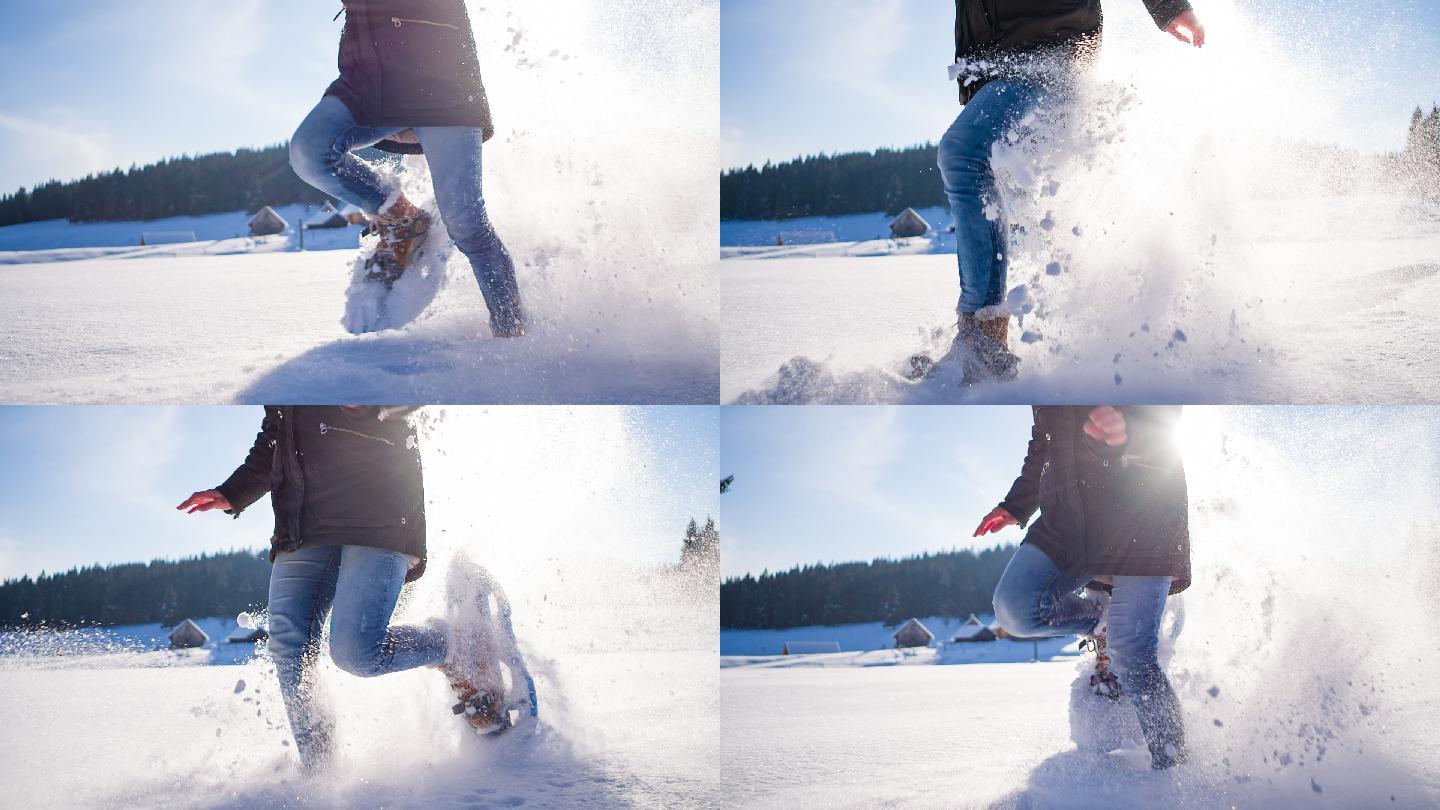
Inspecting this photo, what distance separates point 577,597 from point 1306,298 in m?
2.34

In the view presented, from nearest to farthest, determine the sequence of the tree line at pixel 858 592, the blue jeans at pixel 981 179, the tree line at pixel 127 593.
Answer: the blue jeans at pixel 981 179 → the tree line at pixel 127 593 → the tree line at pixel 858 592

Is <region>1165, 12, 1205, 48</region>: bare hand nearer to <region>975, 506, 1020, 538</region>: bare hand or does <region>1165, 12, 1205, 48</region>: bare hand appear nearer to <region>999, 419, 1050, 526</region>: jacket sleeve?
<region>999, 419, 1050, 526</region>: jacket sleeve

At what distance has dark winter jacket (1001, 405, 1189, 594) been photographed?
190cm

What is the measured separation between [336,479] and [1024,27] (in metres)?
1.71

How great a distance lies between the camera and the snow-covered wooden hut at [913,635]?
3.15 m

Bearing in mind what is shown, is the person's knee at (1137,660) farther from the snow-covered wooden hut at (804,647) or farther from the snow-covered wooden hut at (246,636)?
the snow-covered wooden hut at (246,636)

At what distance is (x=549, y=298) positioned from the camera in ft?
7.56

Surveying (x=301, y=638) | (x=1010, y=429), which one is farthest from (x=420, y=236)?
(x=1010, y=429)

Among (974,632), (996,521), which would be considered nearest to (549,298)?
(996,521)

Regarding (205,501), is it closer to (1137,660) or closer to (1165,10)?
(1137,660)

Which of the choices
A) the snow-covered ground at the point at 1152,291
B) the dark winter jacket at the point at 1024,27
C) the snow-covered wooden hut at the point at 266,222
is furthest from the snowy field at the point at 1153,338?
the snow-covered wooden hut at the point at 266,222

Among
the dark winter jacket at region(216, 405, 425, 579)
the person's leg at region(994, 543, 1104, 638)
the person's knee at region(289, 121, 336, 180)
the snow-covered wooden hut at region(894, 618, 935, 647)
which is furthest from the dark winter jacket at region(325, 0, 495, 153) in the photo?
the snow-covered wooden hut at region(894, 618, 935, 647)

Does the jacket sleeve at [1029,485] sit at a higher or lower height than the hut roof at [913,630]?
higher

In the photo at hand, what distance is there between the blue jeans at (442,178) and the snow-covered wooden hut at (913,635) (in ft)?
5.83
